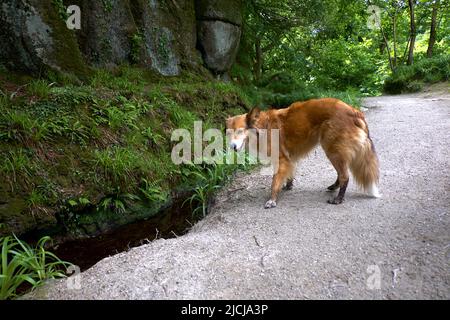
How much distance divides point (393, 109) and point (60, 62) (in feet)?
29.0

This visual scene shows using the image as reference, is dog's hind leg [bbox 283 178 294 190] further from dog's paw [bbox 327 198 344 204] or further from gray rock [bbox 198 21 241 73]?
gray rock [bbox 198 21 241 73]

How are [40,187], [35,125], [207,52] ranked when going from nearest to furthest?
[40,187]
[35,125]
[207,52]

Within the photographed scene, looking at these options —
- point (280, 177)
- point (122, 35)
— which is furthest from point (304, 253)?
point (122, 35)

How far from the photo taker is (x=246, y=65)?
34.1 ft

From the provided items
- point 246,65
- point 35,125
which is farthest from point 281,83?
point 35,125

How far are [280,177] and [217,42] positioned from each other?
5.36m

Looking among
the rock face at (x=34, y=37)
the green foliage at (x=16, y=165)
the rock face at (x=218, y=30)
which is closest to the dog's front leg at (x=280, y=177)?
the green foliage at (x=16, y=165)

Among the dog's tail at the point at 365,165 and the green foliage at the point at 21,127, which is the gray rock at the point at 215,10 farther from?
the dog's tail at the point at 365,165

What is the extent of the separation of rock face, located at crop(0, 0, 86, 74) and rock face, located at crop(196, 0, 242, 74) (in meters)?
3.54

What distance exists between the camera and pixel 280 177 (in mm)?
4422

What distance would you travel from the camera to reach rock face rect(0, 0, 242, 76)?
5.29 meters

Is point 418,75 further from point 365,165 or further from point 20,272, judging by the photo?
point 20,272

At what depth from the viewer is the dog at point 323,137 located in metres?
3.96
